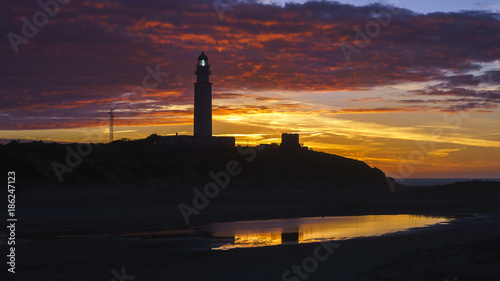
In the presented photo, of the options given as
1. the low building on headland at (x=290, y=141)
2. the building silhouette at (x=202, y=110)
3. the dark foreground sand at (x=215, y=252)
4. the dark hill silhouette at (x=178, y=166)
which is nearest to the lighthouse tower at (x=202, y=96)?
the building silhouette at (x=202, y=110)

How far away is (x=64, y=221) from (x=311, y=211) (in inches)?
551

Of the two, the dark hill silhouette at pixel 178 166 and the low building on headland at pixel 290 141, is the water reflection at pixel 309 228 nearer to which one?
the dark hill silhouette at pixel 178 166

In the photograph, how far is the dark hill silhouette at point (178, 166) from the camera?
3488cm

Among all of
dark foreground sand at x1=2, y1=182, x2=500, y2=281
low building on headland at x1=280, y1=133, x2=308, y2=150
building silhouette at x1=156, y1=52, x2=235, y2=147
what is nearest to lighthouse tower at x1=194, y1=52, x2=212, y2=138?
building silhouette at x1=156, y1=52, x2=235, y2=147

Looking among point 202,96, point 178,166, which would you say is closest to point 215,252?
point 178,166

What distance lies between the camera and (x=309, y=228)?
21.3m

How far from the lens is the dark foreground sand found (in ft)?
37.5

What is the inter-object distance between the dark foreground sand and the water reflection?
1275mm

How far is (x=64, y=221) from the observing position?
70.5 ft

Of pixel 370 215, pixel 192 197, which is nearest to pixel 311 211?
pixel 370 215

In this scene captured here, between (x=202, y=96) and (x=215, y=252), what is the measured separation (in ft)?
135

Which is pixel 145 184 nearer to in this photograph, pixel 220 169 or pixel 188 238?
pixel 220 169

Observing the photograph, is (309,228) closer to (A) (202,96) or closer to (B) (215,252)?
(B) (215,252)

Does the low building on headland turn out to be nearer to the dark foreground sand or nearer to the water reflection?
the dark foreground sand
